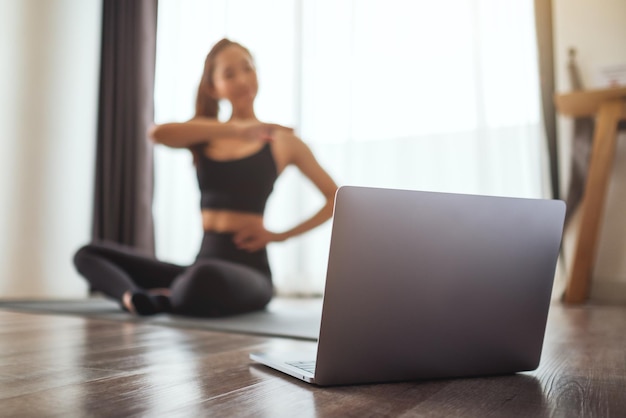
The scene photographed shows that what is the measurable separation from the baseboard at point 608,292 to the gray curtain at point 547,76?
438 millimetres

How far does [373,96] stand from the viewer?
314 cm

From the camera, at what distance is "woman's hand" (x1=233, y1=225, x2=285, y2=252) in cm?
218

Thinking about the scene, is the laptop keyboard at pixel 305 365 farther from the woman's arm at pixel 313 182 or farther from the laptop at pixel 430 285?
the woman's arm at pixel 313 182

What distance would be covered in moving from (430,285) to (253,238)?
147 cm

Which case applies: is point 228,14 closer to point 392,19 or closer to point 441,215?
point 392,19

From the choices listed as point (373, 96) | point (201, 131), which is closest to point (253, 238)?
point (201, 131)

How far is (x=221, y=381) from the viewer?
82cm

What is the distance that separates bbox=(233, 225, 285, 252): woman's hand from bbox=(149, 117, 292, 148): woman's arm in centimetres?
35

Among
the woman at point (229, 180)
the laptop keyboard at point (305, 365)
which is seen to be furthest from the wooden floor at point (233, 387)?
the woman at point (229, 180)

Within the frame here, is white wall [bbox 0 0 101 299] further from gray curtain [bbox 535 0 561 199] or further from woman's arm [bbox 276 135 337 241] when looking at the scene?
gray curtain [bbox 535 0 561 199]

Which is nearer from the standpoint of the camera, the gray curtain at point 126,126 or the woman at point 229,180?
the woman at point 229,180

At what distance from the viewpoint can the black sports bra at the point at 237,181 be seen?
87.2 inches

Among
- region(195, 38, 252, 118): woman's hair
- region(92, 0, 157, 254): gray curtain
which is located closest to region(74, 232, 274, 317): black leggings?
region(195, 38, 252, 118): woman's hair

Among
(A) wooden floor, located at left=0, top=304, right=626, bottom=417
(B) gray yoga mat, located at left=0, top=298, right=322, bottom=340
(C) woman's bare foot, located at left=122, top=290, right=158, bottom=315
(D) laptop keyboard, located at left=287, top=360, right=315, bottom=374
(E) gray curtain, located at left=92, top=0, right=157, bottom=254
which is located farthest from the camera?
(E) gray curtain, located at left=92, top=0, right=157, bottom=254
